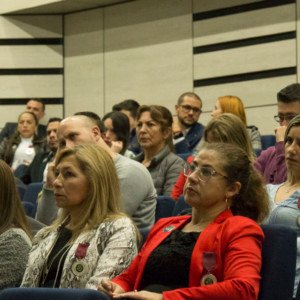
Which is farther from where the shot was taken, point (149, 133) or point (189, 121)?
point (189, 121)

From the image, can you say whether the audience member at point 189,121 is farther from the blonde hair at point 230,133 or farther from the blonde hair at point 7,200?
the blonde hair at point 7,200

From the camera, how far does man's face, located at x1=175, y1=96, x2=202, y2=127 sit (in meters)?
5.84

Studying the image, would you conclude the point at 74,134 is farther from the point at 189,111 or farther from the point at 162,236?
the point at 189,111

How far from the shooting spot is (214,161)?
8.19ft

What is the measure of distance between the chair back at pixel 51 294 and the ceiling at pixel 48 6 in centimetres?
580

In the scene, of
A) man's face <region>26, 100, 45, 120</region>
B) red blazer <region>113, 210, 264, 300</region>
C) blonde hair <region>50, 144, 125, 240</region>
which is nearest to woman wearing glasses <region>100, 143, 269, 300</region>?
red blazer <region>113, 210, 264, 300</region>

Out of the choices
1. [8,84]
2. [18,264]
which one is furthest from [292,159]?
[8,84]

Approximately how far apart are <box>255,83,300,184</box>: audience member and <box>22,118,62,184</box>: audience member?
7.44 ft

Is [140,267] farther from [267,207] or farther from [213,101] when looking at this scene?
[213,101]

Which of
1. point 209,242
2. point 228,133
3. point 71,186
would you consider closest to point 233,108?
point 228,133

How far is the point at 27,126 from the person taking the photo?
22.5ft

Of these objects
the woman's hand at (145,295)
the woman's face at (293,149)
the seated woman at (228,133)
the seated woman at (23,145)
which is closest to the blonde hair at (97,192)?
the woman's hand at (145,295)

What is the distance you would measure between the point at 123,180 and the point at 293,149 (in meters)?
0.74

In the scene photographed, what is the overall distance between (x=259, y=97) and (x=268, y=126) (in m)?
0.24
